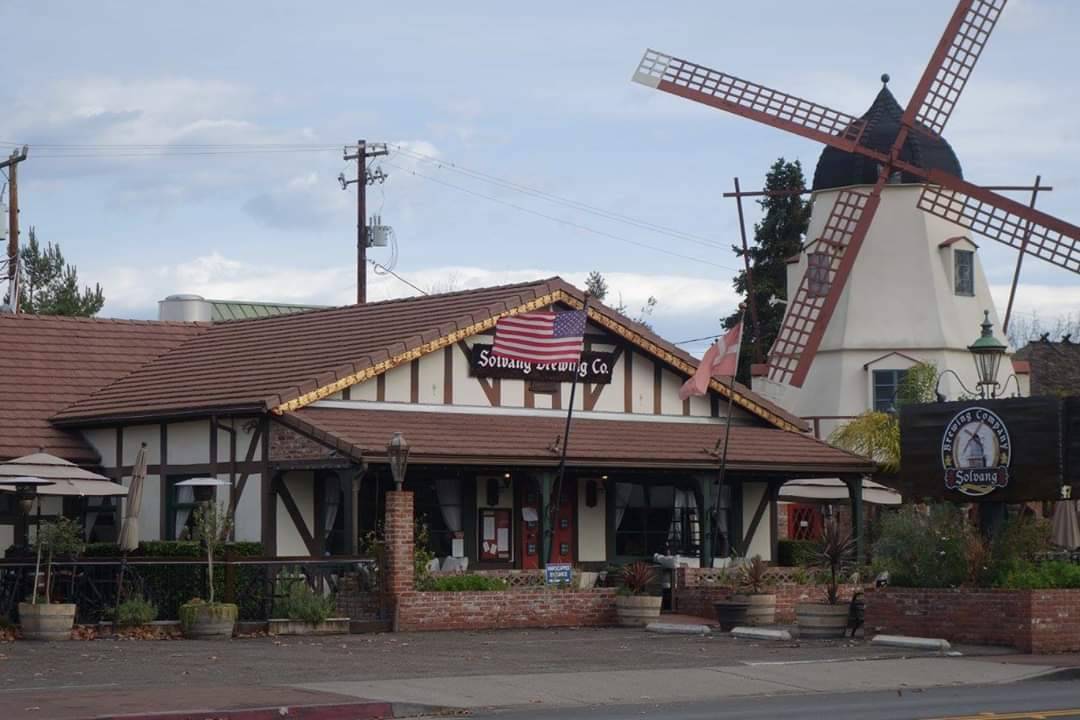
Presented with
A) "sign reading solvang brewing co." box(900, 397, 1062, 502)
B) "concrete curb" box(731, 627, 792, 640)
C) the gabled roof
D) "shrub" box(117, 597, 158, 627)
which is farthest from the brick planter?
"shrub" box(117, 597, 158, 627)

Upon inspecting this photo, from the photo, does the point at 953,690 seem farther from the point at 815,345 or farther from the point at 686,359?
the point at 815,345

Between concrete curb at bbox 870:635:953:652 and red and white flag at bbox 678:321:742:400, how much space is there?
847cm

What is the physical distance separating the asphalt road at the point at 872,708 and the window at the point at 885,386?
2629 cm

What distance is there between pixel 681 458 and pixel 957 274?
16388 millimetres

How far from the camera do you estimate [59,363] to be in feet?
124

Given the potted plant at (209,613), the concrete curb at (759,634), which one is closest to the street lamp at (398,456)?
the potted plant at (209,613)

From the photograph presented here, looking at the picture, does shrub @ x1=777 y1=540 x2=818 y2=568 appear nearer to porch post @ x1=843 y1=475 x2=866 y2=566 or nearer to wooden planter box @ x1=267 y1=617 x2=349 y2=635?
porch post @ x1=843 y1=475 x2=866 y2=566

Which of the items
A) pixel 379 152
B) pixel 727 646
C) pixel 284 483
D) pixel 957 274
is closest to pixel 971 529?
pixel 727 646

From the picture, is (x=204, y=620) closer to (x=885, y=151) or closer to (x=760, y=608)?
(x=760, y=608)

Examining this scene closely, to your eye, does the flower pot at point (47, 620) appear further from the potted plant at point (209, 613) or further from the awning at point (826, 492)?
the awning at point (826, 492)

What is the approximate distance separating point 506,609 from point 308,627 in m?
3.61

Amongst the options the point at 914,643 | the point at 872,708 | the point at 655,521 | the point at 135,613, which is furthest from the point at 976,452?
the point at 135,613

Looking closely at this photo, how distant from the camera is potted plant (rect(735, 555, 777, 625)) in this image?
29.4m

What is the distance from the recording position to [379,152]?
178 ft
